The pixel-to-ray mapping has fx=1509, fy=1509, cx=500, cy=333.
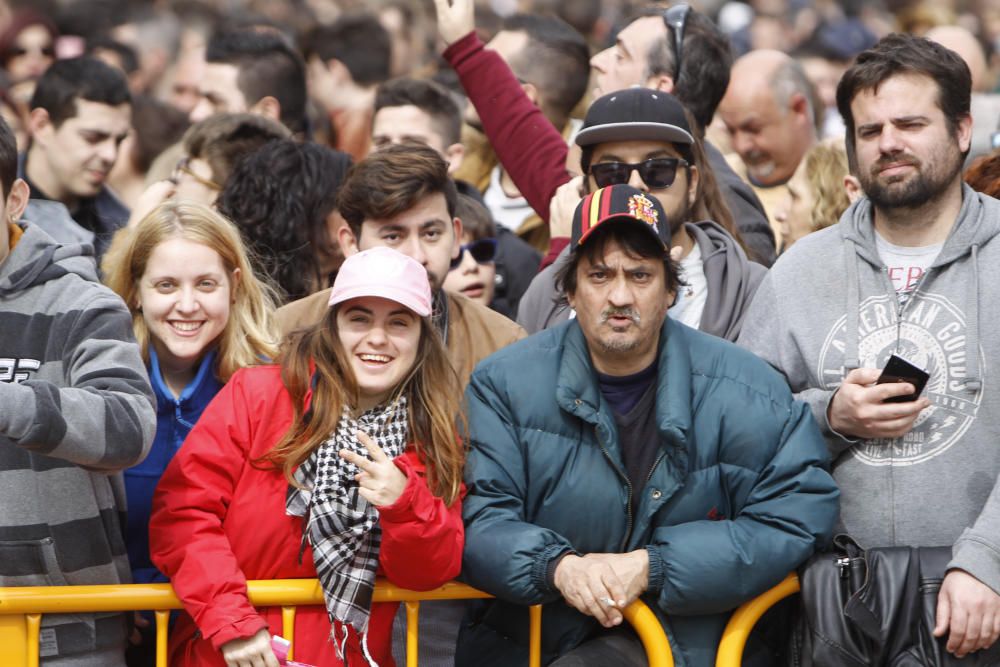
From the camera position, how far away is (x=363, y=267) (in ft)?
14.8

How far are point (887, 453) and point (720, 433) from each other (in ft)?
1.81

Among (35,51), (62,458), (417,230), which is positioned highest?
(35,51)

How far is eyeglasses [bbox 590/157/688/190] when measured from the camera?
5379mm

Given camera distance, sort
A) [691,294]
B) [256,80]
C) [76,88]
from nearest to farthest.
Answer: [691,294], [76,88], [256,80]

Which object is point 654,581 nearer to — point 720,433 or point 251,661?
point 720,433

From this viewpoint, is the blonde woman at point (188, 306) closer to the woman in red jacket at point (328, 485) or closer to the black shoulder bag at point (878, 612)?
the woman in red jacket at point (328, 485)

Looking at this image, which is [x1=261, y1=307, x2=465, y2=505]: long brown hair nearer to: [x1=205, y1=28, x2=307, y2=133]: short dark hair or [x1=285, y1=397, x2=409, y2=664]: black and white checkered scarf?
[x1=285, y1=397, x2=409, y2=664]: black and white checkered scarf

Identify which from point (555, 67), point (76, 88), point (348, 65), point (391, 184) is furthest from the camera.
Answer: point (348, 65)

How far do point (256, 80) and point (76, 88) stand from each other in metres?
0.94

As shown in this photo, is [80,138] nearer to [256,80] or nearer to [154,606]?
[256,80]

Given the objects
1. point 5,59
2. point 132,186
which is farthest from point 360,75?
point 5,59

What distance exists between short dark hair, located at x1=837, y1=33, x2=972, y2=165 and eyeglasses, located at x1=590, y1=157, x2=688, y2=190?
0.68 meters

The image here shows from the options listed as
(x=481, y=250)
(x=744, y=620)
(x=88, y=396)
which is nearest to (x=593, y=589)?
(x=744, y=620)

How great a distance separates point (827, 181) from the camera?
20.9 ft
